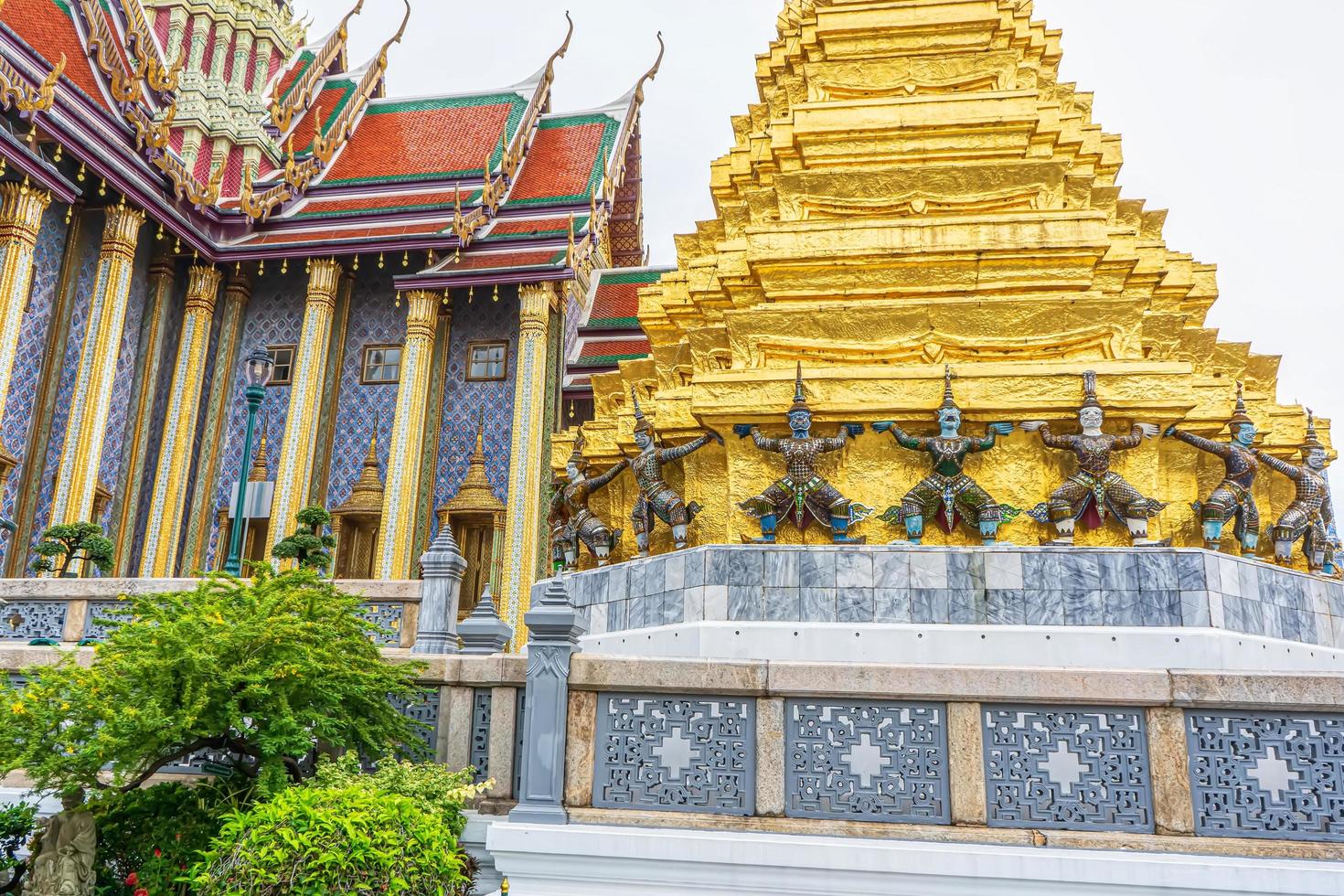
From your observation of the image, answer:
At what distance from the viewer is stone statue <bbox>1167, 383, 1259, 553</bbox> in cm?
957

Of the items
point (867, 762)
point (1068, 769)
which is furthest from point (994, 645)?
point (867, 762)

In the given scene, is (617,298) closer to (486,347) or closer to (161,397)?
(486,347)

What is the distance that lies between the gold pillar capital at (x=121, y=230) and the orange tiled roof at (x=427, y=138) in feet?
14.2

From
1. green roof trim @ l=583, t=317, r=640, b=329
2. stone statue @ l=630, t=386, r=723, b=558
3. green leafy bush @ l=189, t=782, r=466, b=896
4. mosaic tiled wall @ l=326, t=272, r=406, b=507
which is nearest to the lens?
green leafy bush @ l=189, t=782, r=466, b=896

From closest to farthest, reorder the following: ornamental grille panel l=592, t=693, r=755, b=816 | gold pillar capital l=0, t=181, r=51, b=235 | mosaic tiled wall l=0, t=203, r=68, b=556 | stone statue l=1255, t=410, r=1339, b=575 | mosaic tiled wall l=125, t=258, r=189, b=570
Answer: ornamental grille panel l=592, t=693, r=755, b=816, stone statue l=1255, t=410, r=1339, b=575, gold pillar capital l=0, t=181, r=51, b=235, mosaic tiled wall l=0, t=203, r=68, b=556, mosaic tiled wall l=125, t=258, r=189, b=570

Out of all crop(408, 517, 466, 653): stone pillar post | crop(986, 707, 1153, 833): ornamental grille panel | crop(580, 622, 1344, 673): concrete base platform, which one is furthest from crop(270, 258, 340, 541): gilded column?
crop(986, 707, 1153, 833): ornamental grille panel

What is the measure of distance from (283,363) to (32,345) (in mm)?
4733

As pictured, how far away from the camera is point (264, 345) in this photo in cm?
2125

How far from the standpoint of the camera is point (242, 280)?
70.2 feet

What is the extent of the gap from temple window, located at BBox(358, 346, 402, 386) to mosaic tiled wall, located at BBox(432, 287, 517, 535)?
1086 millimetres

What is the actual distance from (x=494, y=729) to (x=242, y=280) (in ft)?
58.8

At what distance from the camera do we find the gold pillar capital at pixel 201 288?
20.5 metres

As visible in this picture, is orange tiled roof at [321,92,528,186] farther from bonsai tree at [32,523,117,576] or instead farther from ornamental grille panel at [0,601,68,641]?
ornamental grille panel at [0,601,68,641]

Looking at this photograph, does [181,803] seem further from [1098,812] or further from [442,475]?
[442,475]
